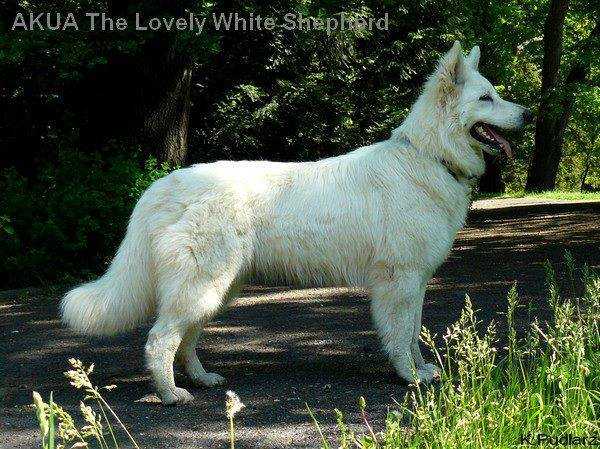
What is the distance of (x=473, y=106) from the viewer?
6.07 metres

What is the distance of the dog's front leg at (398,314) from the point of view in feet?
19.5

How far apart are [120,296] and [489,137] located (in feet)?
8.93

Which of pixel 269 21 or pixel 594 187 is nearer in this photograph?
pixel 269 21

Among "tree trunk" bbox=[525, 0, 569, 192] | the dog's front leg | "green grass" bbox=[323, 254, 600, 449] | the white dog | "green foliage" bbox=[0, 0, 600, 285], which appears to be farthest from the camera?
"tree trunk" bbox=[525, 0, 569, 192]

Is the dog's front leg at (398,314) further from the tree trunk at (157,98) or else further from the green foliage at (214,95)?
the tree trunk at (157,98)

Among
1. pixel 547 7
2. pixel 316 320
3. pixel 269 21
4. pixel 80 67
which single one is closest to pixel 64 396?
pixel 316 320

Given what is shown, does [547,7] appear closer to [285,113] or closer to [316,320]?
[285,113]

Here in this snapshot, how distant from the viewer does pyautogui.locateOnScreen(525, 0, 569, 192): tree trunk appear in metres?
18.8

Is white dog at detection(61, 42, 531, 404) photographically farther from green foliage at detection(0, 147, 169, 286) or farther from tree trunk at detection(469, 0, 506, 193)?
tree trunk at detection(469, 0, 506, 193)

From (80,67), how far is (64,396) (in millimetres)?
8533

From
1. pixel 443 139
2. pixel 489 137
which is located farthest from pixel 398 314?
pixel 489 137

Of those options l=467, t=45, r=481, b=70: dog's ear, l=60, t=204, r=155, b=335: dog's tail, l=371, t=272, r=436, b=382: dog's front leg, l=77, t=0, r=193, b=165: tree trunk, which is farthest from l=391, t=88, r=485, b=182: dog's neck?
l=77, t=0, r=193, b=165: tree trunk

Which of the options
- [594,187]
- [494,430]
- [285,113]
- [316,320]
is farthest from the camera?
[594,187]

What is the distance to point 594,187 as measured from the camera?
188 feet
